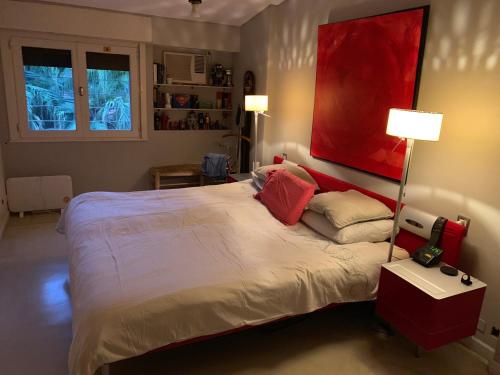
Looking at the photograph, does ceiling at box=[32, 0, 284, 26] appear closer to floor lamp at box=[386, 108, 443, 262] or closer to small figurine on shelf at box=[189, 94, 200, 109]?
small figurine on shelf at box=[189, 94, 200, 109]

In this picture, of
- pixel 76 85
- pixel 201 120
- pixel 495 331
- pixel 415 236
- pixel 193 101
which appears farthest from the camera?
pixel 201 120

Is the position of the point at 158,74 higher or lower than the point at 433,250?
higher

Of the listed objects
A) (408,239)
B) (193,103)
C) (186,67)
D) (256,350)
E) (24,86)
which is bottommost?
(256,350)

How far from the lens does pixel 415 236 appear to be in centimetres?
246

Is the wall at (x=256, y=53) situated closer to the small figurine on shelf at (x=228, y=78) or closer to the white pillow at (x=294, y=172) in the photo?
the small figurine on shelf at (x=228, y=78)

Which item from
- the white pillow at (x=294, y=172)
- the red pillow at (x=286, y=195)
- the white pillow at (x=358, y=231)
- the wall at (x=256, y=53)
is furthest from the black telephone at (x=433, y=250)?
the wall at (x=256, y=53)

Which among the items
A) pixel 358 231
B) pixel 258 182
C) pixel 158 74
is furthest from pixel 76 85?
pixel 358 231

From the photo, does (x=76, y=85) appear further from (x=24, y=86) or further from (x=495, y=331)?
(x=495, y=331)

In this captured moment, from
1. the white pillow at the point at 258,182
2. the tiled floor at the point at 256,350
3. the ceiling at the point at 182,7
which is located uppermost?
the ceiling at the point at 182,7

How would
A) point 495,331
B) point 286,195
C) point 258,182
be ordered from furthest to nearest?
point 258,182, point 286,195, point 495,331

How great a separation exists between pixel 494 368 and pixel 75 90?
15.9 feet

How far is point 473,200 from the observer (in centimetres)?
217

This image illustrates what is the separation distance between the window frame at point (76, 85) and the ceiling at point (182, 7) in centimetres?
42

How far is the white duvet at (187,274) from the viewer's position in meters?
1.74
